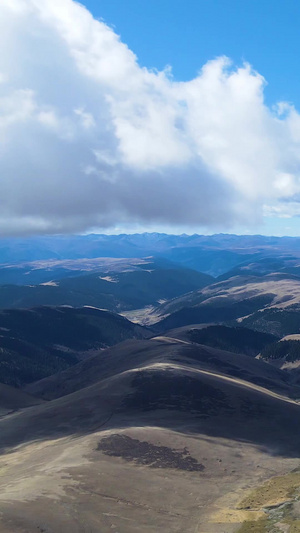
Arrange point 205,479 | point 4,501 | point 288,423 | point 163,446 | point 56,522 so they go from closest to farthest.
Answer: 1. point 56,522
2. point 4,501
3. point 205,479
4. point 163,446
5. point 288,423

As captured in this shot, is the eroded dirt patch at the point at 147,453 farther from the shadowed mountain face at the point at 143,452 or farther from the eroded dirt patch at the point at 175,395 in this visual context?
the eroded dirt patch at the point at 175,395

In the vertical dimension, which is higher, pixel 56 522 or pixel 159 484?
pixel 56 522

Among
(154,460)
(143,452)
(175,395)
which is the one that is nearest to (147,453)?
(143,452)

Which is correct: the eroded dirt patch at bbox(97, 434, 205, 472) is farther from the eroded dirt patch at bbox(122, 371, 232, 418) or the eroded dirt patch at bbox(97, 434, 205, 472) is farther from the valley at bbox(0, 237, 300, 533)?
the eroded dirt patch at bbox(122, 371, 232, 418)

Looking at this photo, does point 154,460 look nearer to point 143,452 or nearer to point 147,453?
point 147,453

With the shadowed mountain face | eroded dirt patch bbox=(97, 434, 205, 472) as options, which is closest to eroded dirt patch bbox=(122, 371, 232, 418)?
the shadowed mountain face

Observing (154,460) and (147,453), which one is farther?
(147,453)

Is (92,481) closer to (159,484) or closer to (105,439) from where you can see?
(159,484)

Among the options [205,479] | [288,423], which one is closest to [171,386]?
[288,423]

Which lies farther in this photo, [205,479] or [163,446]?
[163,446]
